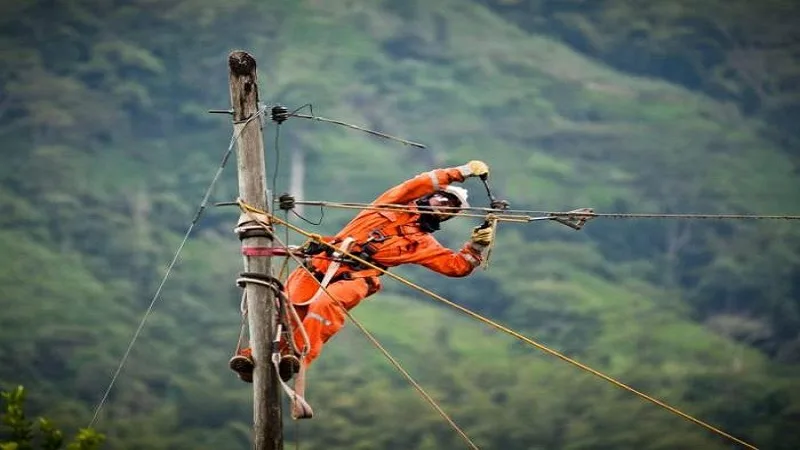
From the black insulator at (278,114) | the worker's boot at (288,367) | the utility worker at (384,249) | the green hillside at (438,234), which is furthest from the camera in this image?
the green hillside at (438,234)

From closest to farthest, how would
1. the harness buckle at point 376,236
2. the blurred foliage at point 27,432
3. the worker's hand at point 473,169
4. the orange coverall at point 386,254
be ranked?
the blurred foliage at point 27,432
the orange coverall at point 386,254
the worker's hand at point 473,169
the harness buckle at point 376,236

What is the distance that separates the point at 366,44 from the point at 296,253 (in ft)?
261

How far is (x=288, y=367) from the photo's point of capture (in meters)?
10.1

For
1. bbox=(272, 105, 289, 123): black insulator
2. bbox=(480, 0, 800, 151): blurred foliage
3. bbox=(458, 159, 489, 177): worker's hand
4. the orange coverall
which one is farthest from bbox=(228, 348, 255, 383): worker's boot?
bbox=(480, 0, 800, 151): blurred foliage

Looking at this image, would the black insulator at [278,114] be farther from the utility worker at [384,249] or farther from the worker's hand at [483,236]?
the worker's hand at [483,236]

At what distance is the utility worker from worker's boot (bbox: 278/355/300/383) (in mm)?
950

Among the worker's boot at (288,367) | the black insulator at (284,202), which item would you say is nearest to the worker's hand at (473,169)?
the black insulator at (284,202)

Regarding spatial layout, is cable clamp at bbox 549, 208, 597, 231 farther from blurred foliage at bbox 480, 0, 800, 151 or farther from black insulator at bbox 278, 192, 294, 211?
blurred foliage at bbox 480, 0, 800, 151

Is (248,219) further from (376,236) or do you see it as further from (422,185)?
(422,185)

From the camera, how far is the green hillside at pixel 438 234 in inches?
2430

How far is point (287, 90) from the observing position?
82125 millimetres

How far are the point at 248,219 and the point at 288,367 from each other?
0.94 m

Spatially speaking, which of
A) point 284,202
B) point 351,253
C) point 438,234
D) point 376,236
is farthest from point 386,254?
point 438,234

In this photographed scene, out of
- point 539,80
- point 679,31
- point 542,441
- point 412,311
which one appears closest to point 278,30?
point 539,80
